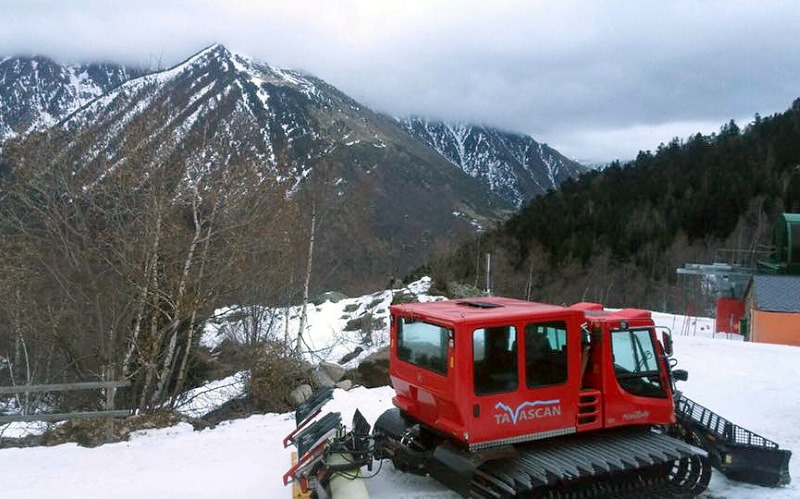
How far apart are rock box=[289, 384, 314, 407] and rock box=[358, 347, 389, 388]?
5.82 ft

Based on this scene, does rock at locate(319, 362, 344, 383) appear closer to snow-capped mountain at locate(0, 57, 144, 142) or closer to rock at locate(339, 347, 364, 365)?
rock at locate(339, 347, 364, 365)

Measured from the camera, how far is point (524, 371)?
6.91 meters

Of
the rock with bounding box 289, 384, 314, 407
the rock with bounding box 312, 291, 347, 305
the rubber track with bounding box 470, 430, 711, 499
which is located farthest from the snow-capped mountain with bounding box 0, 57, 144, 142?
the rock with bounding box 312, 291, 347, 305

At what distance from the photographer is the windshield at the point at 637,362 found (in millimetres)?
7609

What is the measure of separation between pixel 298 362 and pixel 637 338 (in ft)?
34.7

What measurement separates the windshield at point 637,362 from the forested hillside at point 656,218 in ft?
132

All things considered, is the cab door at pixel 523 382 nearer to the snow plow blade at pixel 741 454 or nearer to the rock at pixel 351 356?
the snow plow blade at pixel 741 454

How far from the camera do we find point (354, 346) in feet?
86.1

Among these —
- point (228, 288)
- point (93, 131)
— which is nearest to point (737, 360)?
point (228, 288)

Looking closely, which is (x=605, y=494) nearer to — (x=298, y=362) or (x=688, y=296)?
(x=298, y=362)

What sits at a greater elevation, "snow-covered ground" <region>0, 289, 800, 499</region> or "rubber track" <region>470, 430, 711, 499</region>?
"rubber track" <region>470, 430, 711, 499</region>

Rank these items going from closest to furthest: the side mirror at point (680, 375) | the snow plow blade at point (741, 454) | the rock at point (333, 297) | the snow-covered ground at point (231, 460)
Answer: the snow-covered ground at point (231, 460) → the snow plow blade at point (741, 454) → the side mirror at point (680, 375) → the rock at point (333, 297)

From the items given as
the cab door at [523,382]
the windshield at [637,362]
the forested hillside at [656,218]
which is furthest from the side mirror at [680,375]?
the forested hillside at [656,218]

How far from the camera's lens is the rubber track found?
6715 mm
